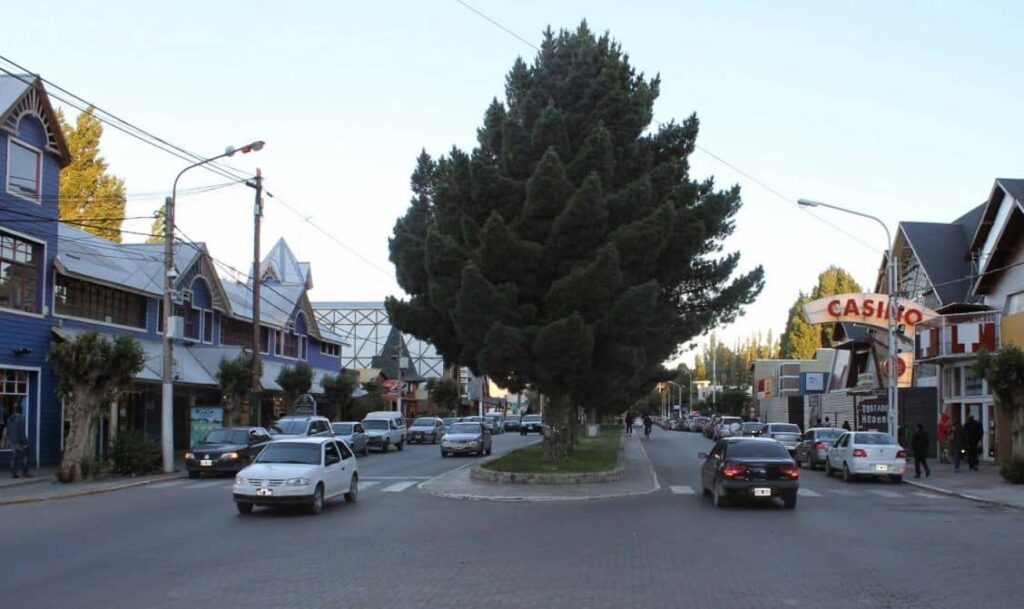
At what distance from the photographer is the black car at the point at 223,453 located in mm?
28266

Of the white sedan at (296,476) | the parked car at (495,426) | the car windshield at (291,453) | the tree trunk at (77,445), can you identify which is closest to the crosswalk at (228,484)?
the tree trunk at (77,445)

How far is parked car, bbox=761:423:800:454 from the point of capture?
39.3 m

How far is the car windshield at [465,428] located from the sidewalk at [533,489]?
12599mm

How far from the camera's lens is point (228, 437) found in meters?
29.4

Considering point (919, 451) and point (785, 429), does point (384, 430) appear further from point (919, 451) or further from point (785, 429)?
point (919, 451)

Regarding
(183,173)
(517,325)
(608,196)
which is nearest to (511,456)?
(517,325)

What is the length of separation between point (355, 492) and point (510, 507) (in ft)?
11.6

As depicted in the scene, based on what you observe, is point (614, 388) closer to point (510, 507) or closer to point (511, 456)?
point (511, 456)

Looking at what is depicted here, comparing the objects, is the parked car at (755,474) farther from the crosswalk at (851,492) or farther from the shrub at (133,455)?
the shrub at (133,455)

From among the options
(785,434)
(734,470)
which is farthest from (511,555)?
(785,434)

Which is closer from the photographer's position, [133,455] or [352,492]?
[352,492]

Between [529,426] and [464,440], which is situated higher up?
[464,440]

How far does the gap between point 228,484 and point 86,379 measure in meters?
4.73

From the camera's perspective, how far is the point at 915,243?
43312 millimetres
